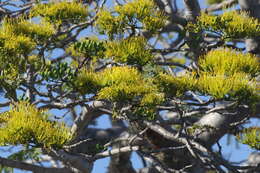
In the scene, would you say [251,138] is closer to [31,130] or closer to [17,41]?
[31,130]

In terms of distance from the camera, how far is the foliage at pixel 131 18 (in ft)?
12.5

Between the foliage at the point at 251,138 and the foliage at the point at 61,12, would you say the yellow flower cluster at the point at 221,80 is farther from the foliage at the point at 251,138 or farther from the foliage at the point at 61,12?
the foliage at the point at 61,12

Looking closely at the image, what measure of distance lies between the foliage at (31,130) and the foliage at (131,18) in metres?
0.91

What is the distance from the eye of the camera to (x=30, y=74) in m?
3.83

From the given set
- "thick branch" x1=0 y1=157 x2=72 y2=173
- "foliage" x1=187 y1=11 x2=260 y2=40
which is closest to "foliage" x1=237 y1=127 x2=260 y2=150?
"foliage" x1=187 y1=11 x2=260 y2=40

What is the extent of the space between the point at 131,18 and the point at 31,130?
3.89 ft

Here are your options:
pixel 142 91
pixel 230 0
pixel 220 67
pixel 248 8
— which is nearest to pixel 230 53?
pixel 220 67

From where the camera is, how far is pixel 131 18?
153 inches

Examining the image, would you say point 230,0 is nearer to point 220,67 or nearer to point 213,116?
point 213,116

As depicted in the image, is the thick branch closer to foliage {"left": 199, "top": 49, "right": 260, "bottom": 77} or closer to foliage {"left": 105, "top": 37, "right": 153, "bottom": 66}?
foliage {"left": 105, "top": 37, "right": 153, "bottom": 66}

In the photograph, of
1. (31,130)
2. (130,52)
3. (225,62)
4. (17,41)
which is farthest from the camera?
(17,41)

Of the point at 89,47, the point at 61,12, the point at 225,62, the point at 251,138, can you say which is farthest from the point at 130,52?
the point at 251,138

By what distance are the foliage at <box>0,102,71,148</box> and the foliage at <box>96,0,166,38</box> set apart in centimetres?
91

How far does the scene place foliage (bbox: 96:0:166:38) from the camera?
150 inches
